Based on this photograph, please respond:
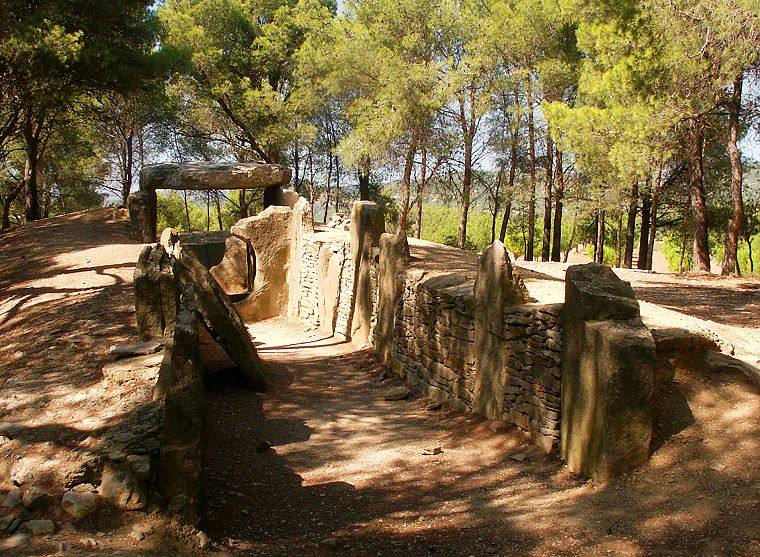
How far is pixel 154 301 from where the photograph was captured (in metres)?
8.10

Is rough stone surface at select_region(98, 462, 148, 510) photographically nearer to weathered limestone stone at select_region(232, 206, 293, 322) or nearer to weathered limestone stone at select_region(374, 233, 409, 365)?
weathered limestone stone at select_region(374, 233, 409, 365)

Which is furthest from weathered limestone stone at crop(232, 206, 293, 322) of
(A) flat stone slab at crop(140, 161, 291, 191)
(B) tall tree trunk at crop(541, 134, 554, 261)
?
(B) tall tree trunk at crop(541, 134, 554, 261)

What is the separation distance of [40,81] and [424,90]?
11.6 metres

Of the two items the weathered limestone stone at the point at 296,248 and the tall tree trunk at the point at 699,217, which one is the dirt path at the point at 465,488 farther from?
the tall tree trunk at the point at 699,217

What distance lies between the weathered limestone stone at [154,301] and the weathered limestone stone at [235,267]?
8.84 meters

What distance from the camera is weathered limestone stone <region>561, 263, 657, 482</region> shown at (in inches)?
218

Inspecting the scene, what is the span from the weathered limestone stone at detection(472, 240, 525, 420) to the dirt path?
0.29m

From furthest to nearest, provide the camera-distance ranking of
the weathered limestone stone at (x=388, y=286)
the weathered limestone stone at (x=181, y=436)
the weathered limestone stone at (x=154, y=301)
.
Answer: the weathered limestone stone at (x=388, y=286) < the weathered limestone stone at (x=154, y=301) < the weathered limestone stone at (x=181, y=436)

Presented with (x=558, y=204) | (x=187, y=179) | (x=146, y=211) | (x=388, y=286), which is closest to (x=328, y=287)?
(x=388, y=286)

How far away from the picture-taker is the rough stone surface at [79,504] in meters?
4.42

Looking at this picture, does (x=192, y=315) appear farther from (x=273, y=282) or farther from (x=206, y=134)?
(x=206, y=134)

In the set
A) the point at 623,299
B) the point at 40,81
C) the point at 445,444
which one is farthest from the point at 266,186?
the point at 623,299

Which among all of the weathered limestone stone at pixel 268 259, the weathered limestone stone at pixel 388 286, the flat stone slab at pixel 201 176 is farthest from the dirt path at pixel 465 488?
the flat stone slab at pixel 201 176

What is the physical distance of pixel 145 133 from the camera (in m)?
34.0
